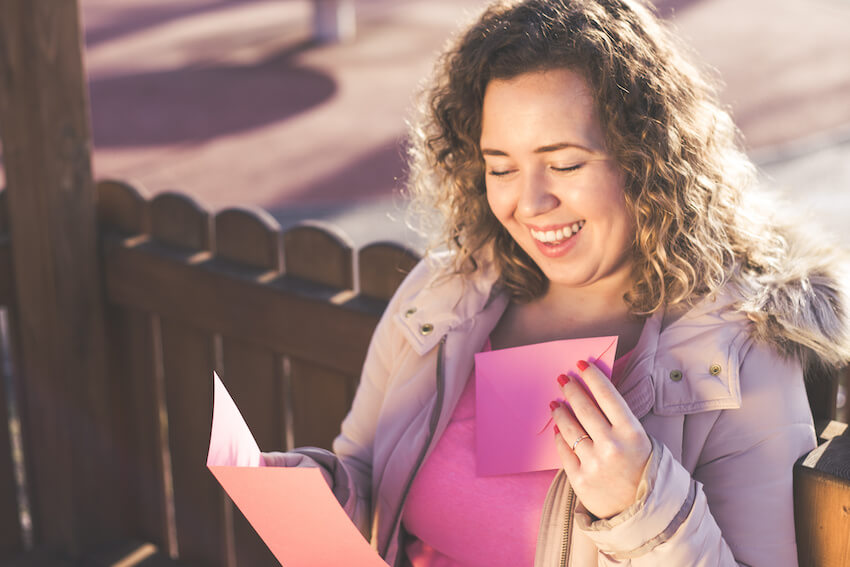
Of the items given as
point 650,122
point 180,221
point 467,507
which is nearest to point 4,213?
point 180,221

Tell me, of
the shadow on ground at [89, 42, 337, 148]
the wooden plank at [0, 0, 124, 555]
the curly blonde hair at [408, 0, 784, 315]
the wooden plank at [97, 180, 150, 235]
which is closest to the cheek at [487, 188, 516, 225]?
the curly blonde hair at [408, 0, 784, 315]

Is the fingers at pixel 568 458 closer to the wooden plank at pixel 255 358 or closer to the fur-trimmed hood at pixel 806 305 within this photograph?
the fur-trimmed hood at pixel 806 305

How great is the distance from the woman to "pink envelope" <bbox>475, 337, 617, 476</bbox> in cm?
4

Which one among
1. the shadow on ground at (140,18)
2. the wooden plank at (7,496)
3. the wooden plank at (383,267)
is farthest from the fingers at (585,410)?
the shadow on ground at (140,18)

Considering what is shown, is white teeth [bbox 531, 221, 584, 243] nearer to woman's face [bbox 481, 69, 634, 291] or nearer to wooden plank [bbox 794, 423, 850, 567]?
woman's face [bbox 481, 69, 634, 291]

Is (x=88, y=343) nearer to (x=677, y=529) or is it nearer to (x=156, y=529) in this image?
(x=156, y=529)

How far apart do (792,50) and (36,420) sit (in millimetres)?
11643

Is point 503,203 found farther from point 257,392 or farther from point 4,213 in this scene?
point 4,213

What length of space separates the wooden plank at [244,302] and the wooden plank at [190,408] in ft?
0.16

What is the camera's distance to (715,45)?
12.3 metres

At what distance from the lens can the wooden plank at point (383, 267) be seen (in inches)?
78.9

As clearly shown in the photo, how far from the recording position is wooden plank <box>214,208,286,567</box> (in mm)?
2289

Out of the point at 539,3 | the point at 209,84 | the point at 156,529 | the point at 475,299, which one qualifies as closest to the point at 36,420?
the point at 156,529

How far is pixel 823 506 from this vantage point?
130 cm
